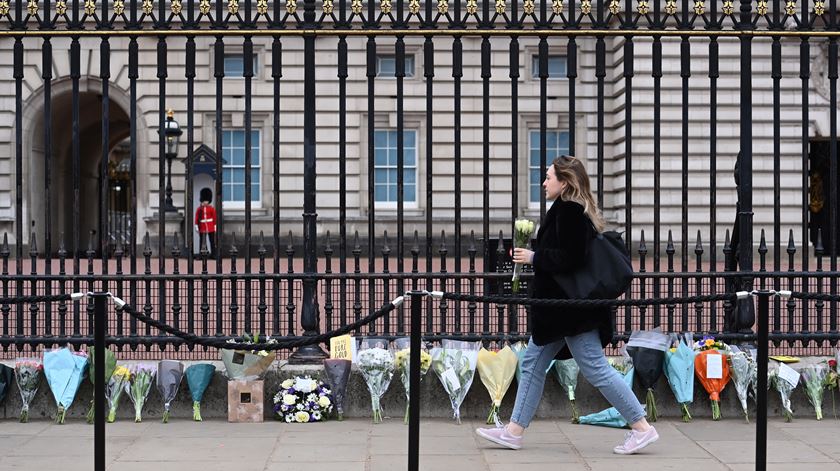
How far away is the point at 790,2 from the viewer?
855 centimetres

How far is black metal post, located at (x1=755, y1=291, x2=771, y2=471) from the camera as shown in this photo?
597cm

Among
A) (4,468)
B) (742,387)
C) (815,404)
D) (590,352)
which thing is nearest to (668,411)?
(742,387)

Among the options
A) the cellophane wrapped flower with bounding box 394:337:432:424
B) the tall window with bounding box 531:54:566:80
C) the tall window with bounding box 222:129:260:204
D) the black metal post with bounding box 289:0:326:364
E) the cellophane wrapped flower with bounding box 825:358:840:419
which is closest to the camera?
the cellophane wrapped flower with bounding box 394:337:432:424

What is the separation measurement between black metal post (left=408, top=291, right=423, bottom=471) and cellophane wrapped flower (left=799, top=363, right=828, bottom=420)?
11.5ft

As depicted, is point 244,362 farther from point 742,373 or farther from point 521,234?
point 742,373

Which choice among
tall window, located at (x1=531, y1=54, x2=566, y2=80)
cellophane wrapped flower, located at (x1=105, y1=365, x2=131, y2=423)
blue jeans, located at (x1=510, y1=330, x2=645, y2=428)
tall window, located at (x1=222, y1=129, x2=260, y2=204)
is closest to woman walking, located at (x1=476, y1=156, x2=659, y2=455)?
blue jeans, located at (x1=510, y1=330, x2=645, y2=428)

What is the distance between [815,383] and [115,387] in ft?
16.9

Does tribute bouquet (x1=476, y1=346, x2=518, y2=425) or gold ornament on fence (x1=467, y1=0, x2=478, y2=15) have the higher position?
gold ornament on fence (x1=467, y1=0, x2=478, y2=15)

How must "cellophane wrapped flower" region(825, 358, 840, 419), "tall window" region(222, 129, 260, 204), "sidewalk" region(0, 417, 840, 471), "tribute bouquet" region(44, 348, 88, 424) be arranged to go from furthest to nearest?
"tall window" region(222, 129, 260, 204)
"cellophane wrapped flower" region(825, 358, 840, 419)
"tribute bouquet" region(44, 348, 88, 424)
"sidewalk" region(0, 417, 840, 471)

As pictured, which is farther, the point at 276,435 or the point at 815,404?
the point at 815,404

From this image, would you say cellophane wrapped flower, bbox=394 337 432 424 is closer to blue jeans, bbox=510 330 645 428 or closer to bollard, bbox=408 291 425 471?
blue jeans, bbox=510 330 645 428

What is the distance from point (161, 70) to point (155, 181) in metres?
19.0

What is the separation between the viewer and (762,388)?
612 cm

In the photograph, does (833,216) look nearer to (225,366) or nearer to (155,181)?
(225,366)
